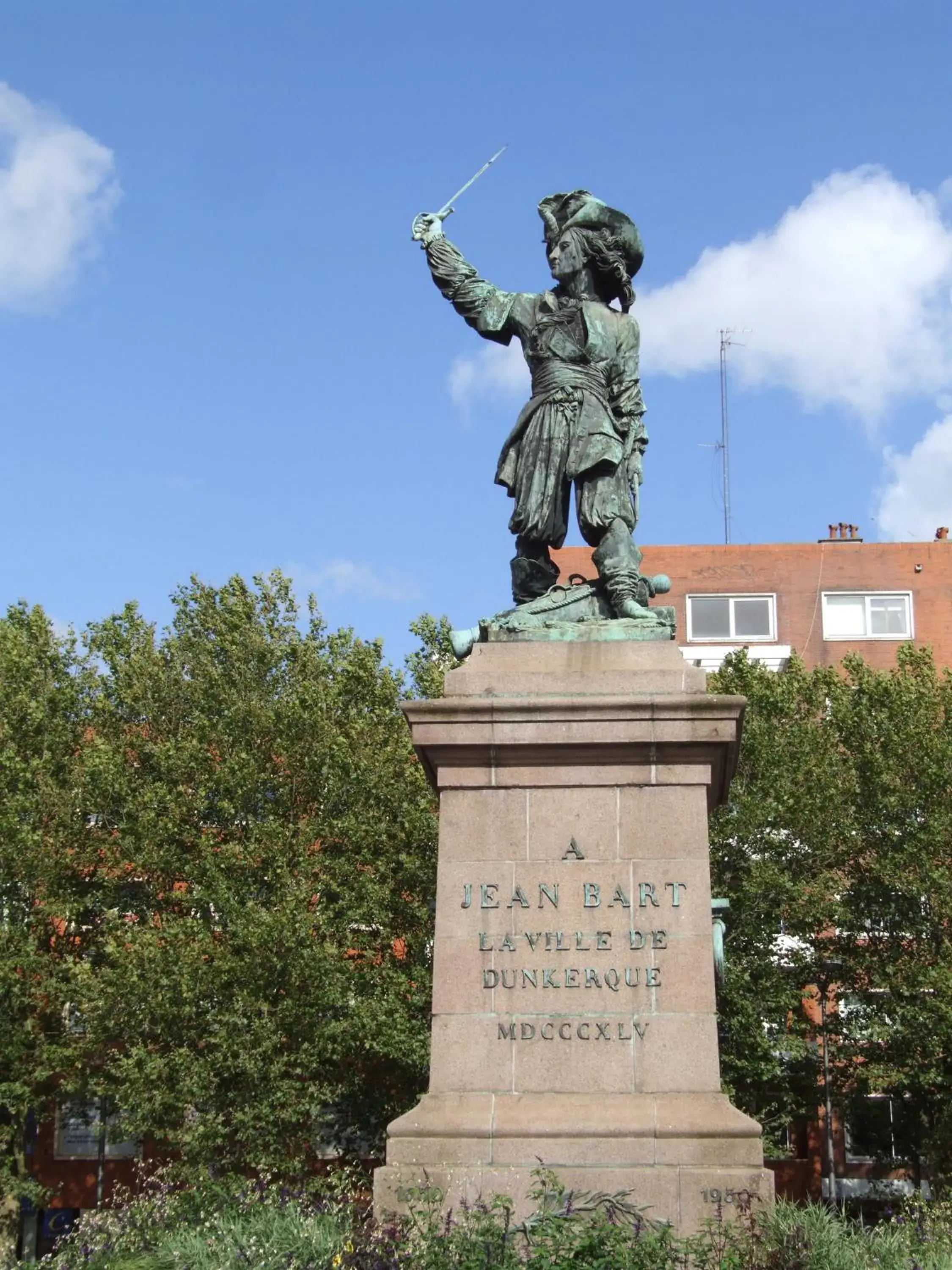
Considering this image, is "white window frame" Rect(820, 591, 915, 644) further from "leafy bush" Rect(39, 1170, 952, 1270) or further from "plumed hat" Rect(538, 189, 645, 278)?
"leafy bush" Rect(39, 1170, 952, 1270)

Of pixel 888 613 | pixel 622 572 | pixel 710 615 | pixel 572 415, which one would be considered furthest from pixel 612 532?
pixel 888 613

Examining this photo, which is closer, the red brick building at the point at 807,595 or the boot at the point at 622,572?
the boot at the point at 622,572

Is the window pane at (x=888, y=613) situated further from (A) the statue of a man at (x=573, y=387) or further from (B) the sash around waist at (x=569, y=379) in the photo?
(B) the sash around waist at (x=569, y=379)

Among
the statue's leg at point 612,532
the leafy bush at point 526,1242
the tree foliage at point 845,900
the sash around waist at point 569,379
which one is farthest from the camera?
the tree foliage at point 845,900

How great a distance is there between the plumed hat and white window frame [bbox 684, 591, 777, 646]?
34267 millimetres

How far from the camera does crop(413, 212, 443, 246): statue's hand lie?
12719 millimetres

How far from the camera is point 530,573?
472 inches

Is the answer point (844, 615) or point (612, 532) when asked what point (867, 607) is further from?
point (612, 532)

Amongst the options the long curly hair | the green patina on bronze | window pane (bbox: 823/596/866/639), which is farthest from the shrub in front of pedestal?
window pane (bbox: 823/596/866/639)

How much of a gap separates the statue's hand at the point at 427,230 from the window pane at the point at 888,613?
35.8 m

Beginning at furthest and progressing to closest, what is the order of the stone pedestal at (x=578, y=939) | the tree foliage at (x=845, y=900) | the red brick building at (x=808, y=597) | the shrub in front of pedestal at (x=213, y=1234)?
the red brick building at (x=808, y=597) → the tree foliage at (x=845, y=900) → the stone pedestal at (x=578, y=939) → the shrub in front of pedestal at (x=213, y=1234)

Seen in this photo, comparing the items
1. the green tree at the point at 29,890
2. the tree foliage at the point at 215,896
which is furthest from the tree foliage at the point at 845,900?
the green tree at the point at 29,890

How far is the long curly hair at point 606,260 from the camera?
493 inches

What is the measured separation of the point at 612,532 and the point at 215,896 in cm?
1635
